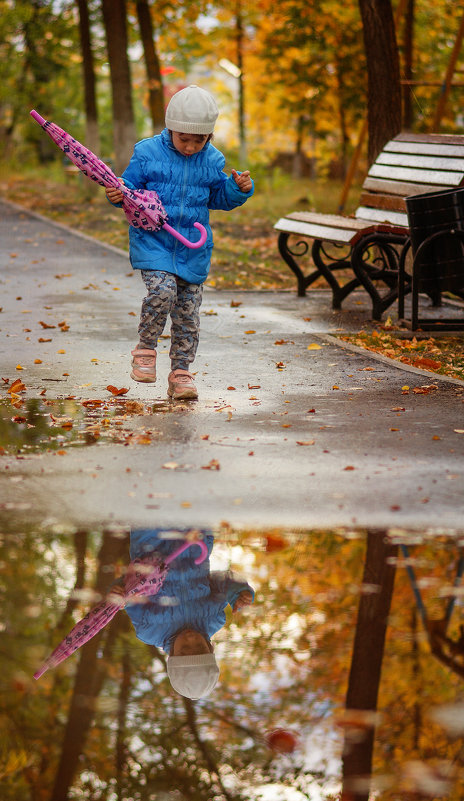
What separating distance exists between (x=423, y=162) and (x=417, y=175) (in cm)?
15

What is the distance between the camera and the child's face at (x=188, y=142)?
6.45m

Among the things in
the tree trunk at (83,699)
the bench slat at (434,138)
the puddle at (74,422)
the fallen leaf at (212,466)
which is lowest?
the puddle at (74,422)

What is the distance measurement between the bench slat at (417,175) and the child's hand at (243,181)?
427 cm

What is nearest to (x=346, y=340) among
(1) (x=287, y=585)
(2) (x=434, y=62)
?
(1) (x=287, y=585)

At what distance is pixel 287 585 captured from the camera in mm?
3949

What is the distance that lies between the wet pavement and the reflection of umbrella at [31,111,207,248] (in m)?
1.03

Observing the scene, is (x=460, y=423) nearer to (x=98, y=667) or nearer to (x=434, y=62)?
(x=98, y=667)

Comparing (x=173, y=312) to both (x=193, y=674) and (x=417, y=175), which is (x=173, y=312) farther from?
(x=417, y=175)

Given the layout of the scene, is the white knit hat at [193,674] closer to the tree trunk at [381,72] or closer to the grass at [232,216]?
the grass at [232,216]

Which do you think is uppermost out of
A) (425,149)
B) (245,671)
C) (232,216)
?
(425,149)

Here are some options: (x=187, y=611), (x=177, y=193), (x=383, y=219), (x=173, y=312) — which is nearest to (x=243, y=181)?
(x=177, y=193)

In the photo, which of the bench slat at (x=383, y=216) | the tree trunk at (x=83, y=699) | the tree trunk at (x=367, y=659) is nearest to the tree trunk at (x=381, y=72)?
the bench slat at (x=383, y=216)

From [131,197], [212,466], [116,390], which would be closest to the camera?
[212,466]

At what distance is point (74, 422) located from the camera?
20.7 feet
